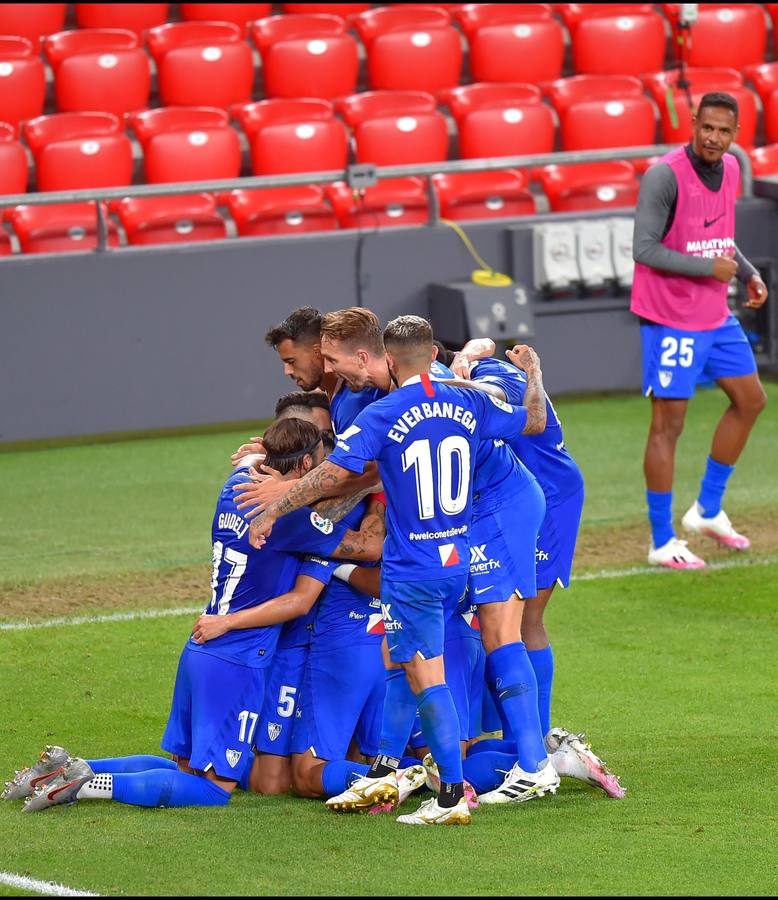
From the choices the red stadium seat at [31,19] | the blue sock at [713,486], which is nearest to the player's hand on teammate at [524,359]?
the blue sock at [713,486]

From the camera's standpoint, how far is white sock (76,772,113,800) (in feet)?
17.2

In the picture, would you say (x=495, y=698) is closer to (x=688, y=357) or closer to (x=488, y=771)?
(x=488, y=771)

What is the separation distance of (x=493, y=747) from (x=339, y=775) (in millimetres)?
541

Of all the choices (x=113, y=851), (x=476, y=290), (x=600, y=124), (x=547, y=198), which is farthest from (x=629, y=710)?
(x=600, y=124)

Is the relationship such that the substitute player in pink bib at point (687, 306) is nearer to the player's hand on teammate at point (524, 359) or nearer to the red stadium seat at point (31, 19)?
the player's hand on teammate at point (524, 359)

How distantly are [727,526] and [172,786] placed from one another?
14.3ft

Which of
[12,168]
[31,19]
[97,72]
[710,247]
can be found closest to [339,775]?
[710,247]

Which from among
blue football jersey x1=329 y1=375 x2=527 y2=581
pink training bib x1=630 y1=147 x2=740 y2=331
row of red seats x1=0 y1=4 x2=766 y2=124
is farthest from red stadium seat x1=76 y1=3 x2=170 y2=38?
blue football jersey x1=329 y1=375 x2=527 y2=581

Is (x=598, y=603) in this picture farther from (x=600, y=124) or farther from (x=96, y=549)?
(x=600, y=124)

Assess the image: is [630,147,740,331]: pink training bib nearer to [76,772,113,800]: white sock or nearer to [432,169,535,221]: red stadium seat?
[432,169,535,221]: red stadium seat

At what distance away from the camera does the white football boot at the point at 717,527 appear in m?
8.73

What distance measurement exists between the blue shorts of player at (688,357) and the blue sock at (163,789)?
156 inches

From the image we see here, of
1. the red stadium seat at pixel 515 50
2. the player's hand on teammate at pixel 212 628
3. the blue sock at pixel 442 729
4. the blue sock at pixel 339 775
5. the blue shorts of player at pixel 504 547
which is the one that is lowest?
the blue sock at pixel 339 775

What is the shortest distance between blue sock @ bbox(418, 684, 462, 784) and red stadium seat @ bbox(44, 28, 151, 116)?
9.35 m
